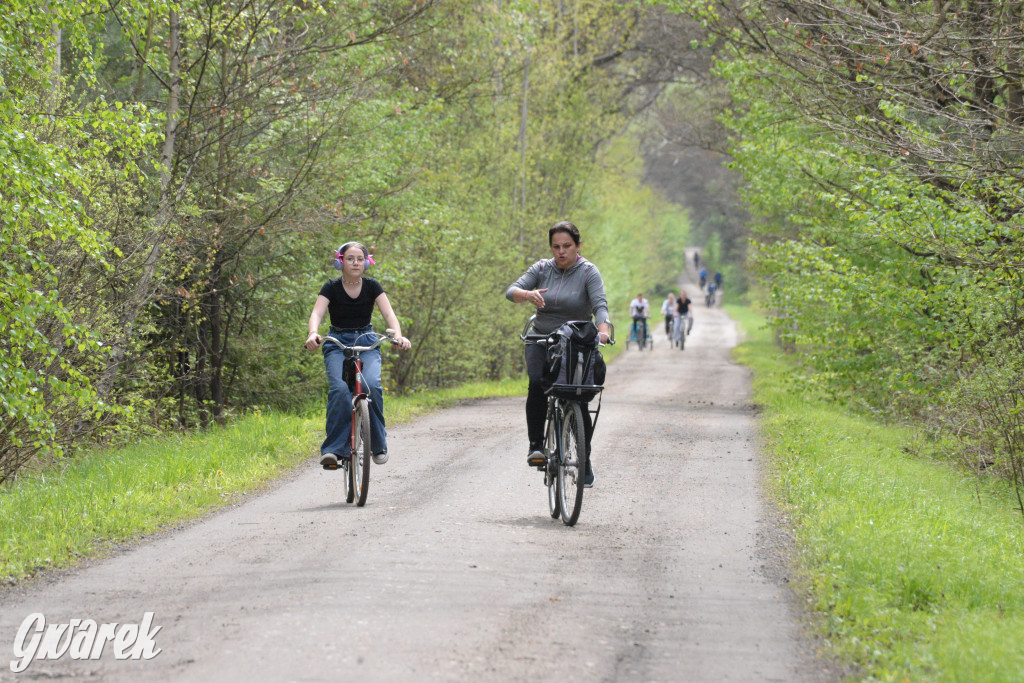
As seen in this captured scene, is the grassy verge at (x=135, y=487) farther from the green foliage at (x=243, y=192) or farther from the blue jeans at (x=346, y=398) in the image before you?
the blue jeans at (x=346, y=398)

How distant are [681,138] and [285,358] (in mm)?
18008

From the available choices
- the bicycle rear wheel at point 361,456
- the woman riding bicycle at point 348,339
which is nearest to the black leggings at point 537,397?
the woman riding bicycle at point 348,339

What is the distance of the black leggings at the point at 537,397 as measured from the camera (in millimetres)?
8164

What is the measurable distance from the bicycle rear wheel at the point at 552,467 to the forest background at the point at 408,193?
3874 mm

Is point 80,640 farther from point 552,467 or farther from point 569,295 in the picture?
point 569,295

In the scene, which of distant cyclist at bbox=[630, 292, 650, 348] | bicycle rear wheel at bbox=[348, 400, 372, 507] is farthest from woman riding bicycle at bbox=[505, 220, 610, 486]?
distant cyclist at bbox=[630, 292, 650, 348]

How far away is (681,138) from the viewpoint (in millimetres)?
32125

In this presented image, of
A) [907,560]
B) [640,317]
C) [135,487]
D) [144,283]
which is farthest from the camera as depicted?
[640,317]

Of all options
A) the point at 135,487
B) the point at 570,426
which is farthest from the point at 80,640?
the point at 135,487

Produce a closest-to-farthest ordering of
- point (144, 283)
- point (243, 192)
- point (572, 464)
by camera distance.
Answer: point (572, 464) → point (144, 283) → point (243, 192)

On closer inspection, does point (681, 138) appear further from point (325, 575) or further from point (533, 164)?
point (325, 575)

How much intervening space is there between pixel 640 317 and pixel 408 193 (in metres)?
20.1

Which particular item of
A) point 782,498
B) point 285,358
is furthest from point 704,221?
point 782,498

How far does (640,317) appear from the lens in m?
37.5
